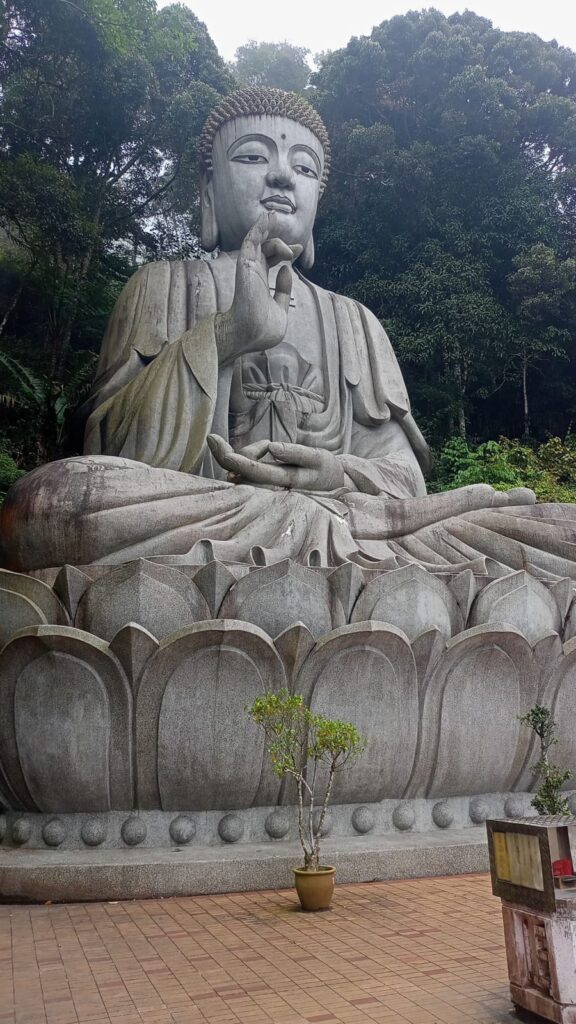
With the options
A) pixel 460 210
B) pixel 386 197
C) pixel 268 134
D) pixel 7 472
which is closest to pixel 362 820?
pixel 268 134

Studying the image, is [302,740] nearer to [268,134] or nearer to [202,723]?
[202,723]

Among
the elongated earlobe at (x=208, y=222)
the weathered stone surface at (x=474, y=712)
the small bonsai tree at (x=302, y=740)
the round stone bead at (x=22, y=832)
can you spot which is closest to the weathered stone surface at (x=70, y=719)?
the round stone bead at (x=22, y=832)

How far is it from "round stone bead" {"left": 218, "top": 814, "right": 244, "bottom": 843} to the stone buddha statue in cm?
139

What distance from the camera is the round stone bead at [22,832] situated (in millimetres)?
4395

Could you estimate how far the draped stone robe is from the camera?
515 cm

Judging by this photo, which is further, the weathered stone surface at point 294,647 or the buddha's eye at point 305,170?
the buddha's eye at point 305,170

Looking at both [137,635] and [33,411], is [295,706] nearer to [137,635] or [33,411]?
[137,635]

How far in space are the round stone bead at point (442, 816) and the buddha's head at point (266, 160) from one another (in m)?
5.10

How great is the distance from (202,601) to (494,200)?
12507 millimetres

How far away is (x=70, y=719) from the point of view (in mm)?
4332

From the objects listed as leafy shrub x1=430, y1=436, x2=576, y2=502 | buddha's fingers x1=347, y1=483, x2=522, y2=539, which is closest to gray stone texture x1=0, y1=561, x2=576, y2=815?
buddha's fingers x1=347, y1=483, x2=522, y2=539

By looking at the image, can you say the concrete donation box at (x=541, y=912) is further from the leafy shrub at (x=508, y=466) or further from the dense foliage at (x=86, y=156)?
the dense foliage at (x=86, y=156)

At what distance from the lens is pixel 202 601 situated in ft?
15.1

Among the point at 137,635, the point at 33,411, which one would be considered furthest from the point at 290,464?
the point at 33,411
